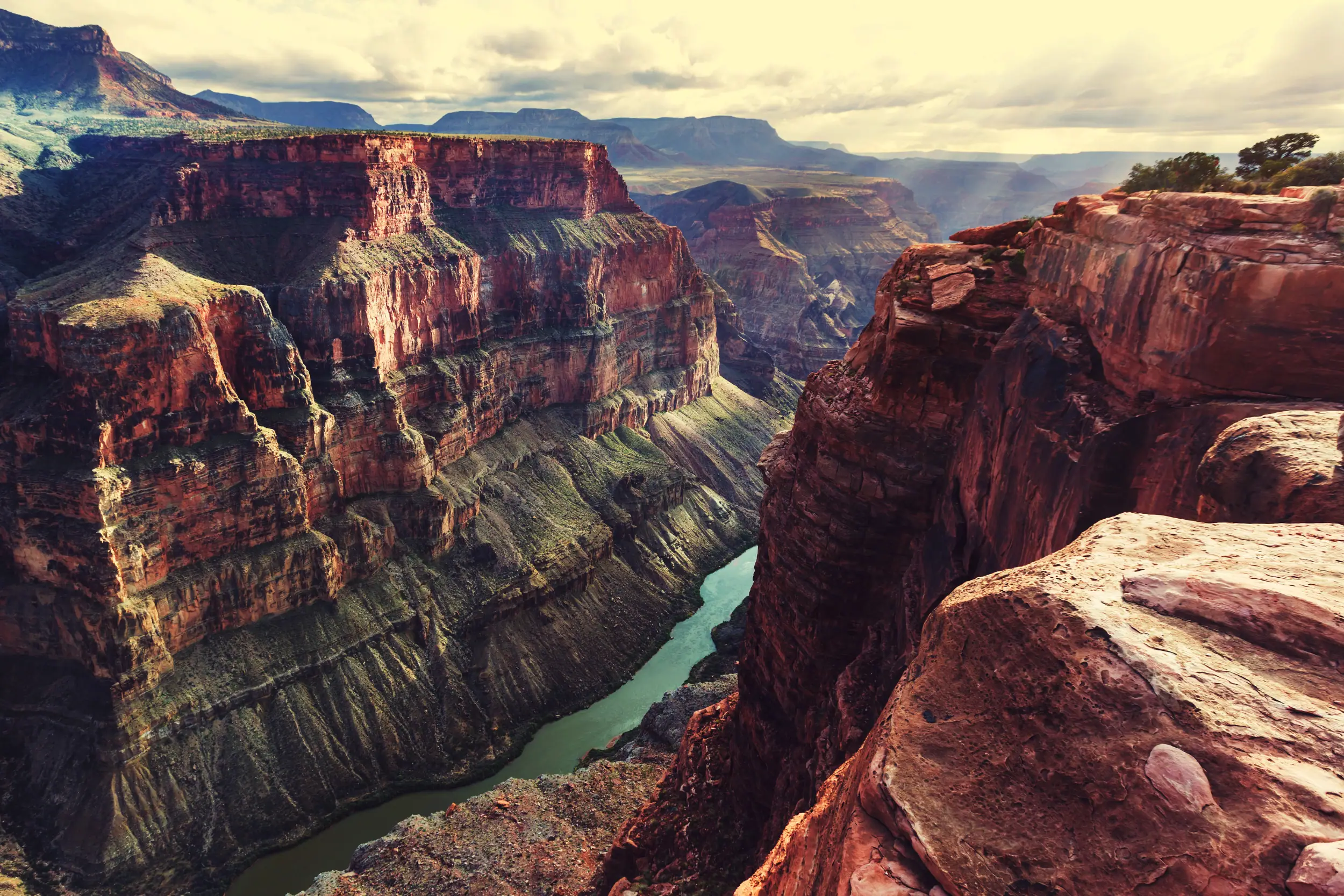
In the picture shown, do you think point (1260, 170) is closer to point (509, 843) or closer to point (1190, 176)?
point (1190, 176)

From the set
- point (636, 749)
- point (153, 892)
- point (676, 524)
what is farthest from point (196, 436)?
point (676, 524)

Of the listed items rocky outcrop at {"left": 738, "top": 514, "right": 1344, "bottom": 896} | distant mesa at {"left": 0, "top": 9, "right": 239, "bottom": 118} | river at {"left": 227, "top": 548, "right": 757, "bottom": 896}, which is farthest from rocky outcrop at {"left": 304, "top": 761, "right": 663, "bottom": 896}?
distant mesa at {"left": 0, "top": 9, "right": 239, "bottom": 118}

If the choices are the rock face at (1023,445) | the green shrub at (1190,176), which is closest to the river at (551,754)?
the rock face at (1023,445)

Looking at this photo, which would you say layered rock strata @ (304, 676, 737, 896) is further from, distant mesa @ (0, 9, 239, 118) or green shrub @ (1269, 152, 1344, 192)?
distant mesa @ (0, 9, 239, 118)

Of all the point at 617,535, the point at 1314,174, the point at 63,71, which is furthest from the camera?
the point at 63,71

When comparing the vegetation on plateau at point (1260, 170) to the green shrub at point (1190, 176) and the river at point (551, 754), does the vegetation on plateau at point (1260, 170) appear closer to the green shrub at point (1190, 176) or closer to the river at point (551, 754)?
the green shrub at point (1190, 176)

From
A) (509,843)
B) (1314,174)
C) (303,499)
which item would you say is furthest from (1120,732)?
(303,499)
